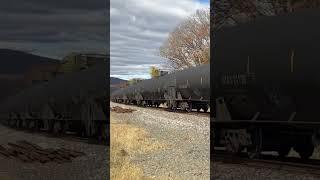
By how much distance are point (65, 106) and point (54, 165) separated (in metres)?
1.04

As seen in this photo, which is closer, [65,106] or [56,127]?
[65,106]

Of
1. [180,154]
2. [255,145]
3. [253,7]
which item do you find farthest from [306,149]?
[180,154]

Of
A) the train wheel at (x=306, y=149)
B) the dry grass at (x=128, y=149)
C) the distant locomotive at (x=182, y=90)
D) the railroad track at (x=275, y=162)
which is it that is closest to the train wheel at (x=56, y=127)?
the dry grass at (x=128, y=149)

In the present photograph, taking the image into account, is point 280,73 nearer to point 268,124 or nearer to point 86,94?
point 268,124

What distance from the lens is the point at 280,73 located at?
652cm

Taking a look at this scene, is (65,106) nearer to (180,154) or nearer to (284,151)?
(284,151)

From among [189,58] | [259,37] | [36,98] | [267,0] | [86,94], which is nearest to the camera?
[267,0]

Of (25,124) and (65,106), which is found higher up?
(65,106)

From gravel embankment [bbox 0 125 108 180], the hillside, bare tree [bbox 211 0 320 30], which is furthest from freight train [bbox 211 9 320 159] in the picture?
the hillside

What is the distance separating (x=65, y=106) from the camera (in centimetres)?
762

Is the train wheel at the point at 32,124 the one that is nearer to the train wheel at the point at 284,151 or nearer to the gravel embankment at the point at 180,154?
the gravel embankment at the point at 180,154

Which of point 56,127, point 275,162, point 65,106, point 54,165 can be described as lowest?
point 54,165

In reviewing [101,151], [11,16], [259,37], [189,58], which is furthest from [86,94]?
[189,58]

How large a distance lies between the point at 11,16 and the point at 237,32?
3.88 m
